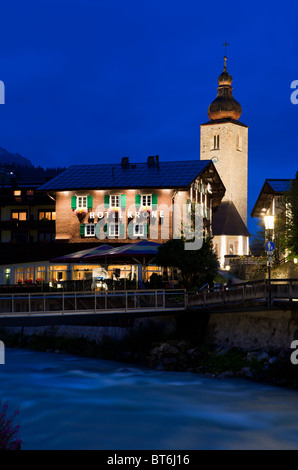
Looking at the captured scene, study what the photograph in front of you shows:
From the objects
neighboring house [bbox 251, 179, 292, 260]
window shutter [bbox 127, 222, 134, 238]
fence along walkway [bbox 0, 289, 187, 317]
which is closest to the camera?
fence along walkway [bbox 0, 289, 187, 317]

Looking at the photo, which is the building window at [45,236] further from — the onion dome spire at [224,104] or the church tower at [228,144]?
the onion dome spire at [224,104]

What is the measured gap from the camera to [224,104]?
10138cm

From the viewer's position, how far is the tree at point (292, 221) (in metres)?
46.4

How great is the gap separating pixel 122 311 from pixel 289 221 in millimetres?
19774

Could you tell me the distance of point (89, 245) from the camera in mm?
52188

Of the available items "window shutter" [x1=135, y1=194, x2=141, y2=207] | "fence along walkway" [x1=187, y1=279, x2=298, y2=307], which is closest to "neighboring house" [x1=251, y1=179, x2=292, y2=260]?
"fence along walkway" [x1=187, y1=279, x2=298, y2=307]

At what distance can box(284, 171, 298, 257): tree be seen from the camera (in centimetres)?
4644

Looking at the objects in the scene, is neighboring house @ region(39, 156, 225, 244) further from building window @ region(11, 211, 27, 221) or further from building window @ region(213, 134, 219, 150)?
building window @ region(213, 134, 219, 150)

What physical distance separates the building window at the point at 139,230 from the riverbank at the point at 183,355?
13735 millimetres

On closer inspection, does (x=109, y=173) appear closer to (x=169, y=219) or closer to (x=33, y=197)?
(x=169, y=219)

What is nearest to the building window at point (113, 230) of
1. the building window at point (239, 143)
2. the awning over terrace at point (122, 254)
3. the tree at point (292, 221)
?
the tree at point (292, 221)

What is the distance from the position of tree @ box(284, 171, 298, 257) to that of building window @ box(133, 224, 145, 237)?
1039 cm

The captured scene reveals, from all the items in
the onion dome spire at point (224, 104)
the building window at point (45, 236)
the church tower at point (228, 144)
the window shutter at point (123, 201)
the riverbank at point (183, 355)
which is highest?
the onion dome spire at point (224, 104)
